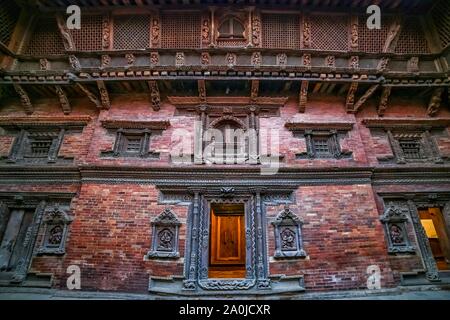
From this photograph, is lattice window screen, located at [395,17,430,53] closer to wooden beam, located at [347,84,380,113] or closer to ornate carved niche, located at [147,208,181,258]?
wooden beam, located at [347,84,380,113]

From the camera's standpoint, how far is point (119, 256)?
241 inches

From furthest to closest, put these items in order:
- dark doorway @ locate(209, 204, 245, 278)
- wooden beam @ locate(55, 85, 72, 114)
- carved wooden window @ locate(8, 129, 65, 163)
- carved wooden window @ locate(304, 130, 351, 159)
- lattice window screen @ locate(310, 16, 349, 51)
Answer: lattice window screen @ locate(310, 16, 349, 51)
wooden beam @ locate(55, 85, 72, 114)
carved wooden window @ locate(8, 129, 65, 163)
carved wooden window @ locate(304, 130, 351, 159)
dark doorway @ locate(209, 204, 245, 278)

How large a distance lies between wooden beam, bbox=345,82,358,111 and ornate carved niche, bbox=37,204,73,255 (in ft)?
Answer: 24.6

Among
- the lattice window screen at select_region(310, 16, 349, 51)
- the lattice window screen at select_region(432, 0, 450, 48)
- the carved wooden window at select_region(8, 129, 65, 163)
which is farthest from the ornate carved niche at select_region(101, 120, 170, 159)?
the lattice window screen at select_region(432, 0, 450, 48)

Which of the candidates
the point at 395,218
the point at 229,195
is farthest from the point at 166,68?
the point at 395,218

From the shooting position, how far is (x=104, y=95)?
7.61 meters

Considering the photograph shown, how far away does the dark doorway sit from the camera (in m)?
7.02

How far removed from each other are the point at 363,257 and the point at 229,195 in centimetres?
316

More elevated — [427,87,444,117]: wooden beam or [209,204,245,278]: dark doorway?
[427,87,444,117]: wooden beam

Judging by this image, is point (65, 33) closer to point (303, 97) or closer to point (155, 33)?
point (155, 33)

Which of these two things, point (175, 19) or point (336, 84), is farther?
point (175, 19)

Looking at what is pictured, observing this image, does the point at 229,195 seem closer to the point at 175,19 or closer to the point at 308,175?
the point at 308,175

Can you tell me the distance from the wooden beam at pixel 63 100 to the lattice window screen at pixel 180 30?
2.94m

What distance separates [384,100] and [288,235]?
15.1ft
